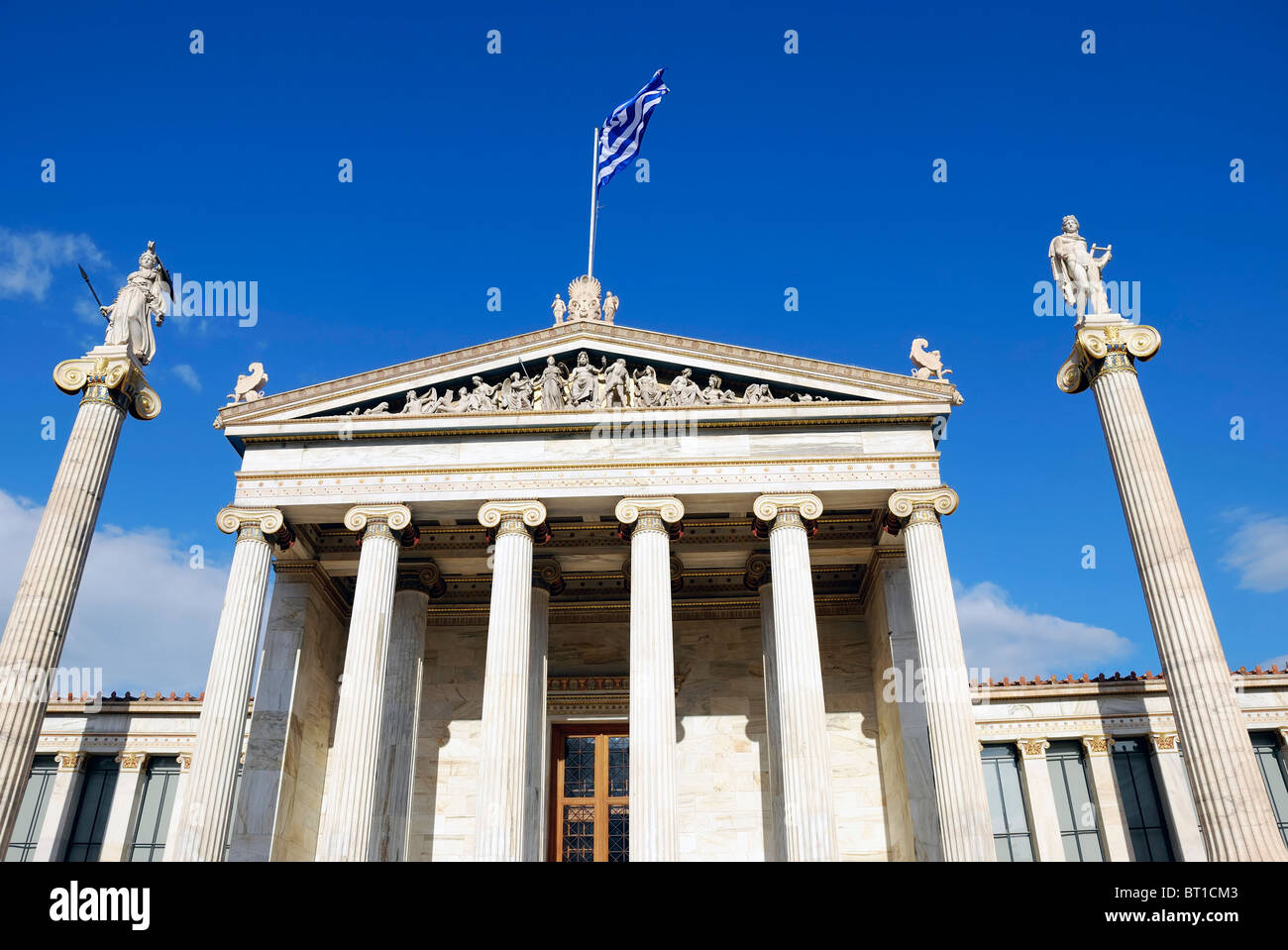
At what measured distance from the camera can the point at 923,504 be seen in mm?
24031

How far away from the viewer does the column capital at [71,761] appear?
2908 centimetres

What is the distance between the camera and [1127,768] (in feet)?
89.7

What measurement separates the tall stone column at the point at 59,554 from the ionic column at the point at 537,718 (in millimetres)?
10024

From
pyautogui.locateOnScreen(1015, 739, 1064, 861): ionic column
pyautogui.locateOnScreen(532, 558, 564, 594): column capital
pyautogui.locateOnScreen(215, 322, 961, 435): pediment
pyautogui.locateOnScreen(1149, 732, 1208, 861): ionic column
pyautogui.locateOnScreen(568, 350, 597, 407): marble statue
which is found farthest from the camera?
pyautogui.locateOnScreen(532, 558, 564, 594): column capital

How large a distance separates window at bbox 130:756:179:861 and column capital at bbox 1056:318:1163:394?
84.4ft

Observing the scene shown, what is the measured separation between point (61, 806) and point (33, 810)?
822 mm

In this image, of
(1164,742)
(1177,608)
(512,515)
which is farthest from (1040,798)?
(512,515)

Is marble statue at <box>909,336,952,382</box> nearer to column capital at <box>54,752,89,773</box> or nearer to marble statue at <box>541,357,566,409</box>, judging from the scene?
marble statue at <box>541,357,566,409</box>

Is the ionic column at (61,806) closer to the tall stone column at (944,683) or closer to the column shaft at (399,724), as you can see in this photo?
the column shaft at (399,724)

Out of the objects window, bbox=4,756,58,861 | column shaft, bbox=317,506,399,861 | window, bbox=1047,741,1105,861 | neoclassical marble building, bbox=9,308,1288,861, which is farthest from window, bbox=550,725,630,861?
window, bbox=4,756,58,861

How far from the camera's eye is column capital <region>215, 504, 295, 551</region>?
24.5 m

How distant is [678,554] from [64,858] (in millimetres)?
17748
